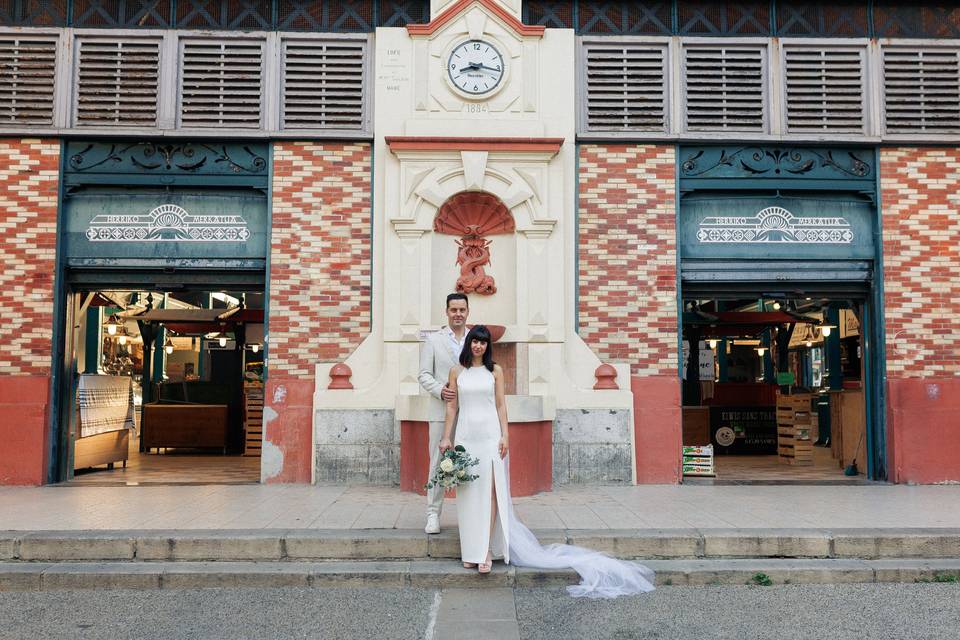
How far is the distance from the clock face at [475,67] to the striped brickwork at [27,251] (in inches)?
194

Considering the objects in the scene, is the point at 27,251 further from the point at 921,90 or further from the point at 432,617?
the point at 921,90

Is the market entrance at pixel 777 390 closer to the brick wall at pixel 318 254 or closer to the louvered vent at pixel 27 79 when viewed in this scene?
the brick wall at pixel 318 254

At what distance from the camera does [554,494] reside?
348 inches

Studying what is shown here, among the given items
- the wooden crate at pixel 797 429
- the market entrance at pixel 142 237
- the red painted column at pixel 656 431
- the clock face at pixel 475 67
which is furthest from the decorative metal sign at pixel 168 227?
the wooden crate at pixel 797 429

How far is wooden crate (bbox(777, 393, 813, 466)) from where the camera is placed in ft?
39.8

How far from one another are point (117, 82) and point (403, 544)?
23.0 ft

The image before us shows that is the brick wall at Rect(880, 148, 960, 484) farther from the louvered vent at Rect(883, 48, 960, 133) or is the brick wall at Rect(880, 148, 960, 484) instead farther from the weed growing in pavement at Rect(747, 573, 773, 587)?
the weed growing in pavement at Rect(747, 573, 773, 587)

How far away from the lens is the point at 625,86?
10.3 meters

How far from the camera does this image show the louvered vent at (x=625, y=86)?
33.6 feet

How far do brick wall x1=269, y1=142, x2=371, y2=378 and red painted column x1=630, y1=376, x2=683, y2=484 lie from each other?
345cm

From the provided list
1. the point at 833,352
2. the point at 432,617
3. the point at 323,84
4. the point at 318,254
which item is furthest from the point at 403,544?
the point at 833,352

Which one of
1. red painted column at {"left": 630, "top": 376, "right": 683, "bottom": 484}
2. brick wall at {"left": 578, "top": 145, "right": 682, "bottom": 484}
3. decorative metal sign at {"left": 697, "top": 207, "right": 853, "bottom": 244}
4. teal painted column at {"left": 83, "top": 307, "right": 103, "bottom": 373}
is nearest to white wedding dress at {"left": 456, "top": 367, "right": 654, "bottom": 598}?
red painted column at {"left": 630, "top": 376, "right": 683, "bottom": 484}

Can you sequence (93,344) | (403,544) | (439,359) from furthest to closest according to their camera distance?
(93,344), (439,359), (403,544)

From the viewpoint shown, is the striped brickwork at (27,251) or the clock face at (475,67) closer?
the striped brickwork at (27,251)
